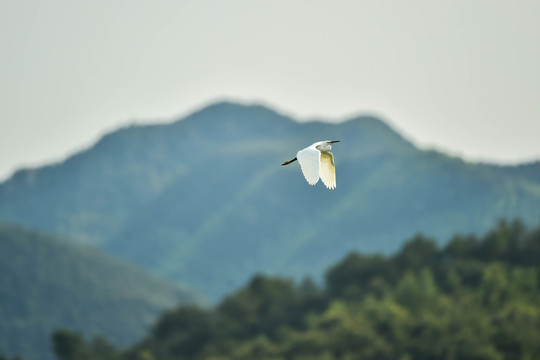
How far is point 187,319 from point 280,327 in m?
13.0

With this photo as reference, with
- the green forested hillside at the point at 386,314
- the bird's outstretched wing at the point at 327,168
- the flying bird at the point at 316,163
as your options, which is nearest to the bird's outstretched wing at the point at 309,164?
the flying bird at the point at 316,163

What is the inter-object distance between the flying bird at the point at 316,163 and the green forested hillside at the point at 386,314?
74.9 meters

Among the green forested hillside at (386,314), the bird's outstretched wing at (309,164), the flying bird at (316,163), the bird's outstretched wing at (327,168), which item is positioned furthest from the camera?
the green forested hillside at (386,314)

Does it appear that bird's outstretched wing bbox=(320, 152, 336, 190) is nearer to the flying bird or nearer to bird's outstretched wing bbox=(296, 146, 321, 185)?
the flying bird

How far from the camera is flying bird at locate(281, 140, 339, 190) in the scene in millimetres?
23172

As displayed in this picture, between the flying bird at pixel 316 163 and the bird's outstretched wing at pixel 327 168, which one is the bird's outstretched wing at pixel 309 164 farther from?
the bird's outstretched wing at pixel 327 168

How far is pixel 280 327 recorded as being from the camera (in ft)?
441

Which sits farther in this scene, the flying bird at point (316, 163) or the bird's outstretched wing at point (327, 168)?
the bird's outstretched wing at point (327, 168)

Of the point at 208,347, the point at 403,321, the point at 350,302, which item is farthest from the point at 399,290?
the point at 208,347

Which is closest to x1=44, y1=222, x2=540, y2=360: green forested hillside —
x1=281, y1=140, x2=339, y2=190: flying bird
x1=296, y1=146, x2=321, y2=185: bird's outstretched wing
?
x1=281, y1=140, x2=339, y2=190: flying bird

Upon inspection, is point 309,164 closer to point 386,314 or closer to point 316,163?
point 316,163

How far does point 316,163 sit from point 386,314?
299 ft

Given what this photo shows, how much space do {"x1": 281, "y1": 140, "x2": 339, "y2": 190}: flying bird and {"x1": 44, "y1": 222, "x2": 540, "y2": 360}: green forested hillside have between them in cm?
7487

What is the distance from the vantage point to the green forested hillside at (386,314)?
340 ft
